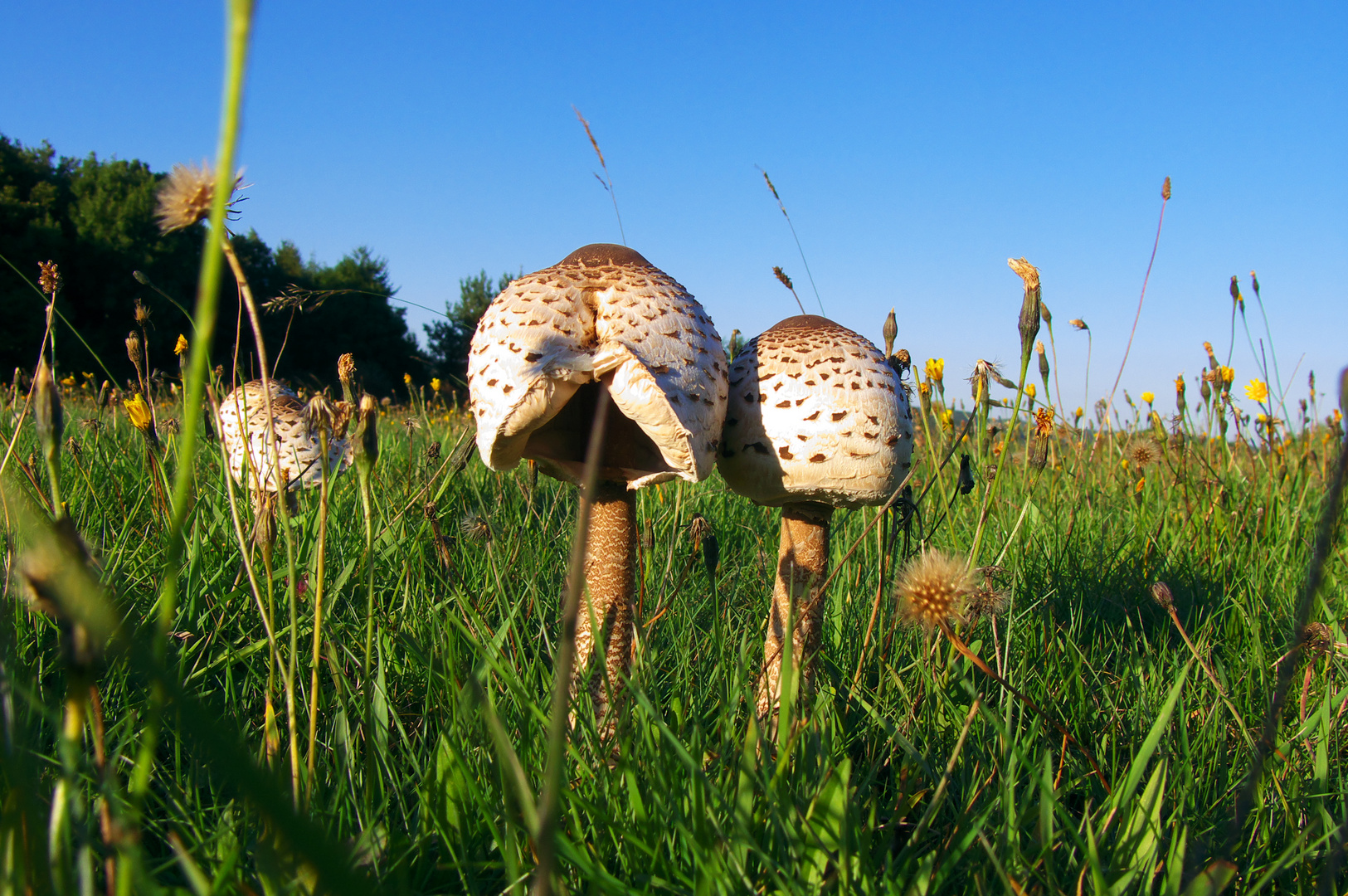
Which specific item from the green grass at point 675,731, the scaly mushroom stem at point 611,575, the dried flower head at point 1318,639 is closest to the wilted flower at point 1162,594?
the green grass at point 675,731

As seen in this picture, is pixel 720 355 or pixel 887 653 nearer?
pixel 720 355

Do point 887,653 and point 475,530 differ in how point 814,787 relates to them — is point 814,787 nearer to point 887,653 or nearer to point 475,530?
point 887,653

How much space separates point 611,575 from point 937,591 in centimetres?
87

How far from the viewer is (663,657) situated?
6.82ft

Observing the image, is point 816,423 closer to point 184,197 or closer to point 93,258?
point 184,197

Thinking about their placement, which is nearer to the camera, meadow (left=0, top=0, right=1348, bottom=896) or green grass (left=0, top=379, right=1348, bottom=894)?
meadow (left=0, top=0, right=1348, bottom=896)

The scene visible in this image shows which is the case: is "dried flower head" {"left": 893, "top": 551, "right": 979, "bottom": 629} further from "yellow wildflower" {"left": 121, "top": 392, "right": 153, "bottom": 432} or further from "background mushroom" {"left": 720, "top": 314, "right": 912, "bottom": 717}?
"yellow wildflower" {"left": 121, "top": 392, "right": 153, "bottom": 432}

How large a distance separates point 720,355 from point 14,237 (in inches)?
1159

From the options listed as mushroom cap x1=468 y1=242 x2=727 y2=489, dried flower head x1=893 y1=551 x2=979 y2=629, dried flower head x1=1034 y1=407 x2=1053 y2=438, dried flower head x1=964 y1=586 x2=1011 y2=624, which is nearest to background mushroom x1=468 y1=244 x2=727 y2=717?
mushroom cap x1=468 y1=242 x2=727 y2=489

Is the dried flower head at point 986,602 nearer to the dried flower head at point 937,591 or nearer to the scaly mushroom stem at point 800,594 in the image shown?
the dried flower head at point 937,591

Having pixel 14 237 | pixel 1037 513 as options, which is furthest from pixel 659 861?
pixel 14 237

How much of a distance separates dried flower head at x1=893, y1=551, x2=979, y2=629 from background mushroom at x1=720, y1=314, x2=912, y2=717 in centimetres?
44

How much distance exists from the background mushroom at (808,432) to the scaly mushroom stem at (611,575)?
11.6 inches

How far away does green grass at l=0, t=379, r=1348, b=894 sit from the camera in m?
1.11
